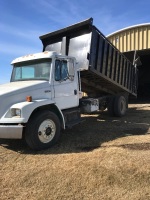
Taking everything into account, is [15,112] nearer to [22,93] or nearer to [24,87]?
[22,93]

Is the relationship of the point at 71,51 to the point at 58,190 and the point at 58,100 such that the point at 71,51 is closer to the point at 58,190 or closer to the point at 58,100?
the point at 58,100

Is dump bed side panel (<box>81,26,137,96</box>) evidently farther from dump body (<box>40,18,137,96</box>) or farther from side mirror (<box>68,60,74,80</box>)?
side mirror (<box>68,60,74,80</box>)

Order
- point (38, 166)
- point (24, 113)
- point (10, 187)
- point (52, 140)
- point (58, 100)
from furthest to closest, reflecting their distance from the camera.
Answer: point (58, 100), point (52, 140), point (24, 113), point (38, 166), point (10, 187)

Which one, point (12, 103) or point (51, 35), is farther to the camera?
point (51, 35)

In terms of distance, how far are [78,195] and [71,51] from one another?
18.6 feet

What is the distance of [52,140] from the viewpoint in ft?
22.7

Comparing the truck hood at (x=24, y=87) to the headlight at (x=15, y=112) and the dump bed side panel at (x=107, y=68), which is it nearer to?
the headlight at (x=15, y=112)

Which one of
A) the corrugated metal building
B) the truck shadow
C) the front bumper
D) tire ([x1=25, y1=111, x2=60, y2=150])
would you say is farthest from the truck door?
the corrugated metal building

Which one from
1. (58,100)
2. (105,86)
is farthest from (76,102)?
(105,86)

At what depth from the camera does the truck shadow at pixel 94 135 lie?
676cm

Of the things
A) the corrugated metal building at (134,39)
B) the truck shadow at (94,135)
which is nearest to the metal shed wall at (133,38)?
the corrugated metal building at (134,39)

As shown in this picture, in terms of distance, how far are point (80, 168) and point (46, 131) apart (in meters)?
1.77

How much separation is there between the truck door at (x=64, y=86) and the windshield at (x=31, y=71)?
0.87ft

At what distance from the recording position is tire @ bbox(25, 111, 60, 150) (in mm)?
6434
